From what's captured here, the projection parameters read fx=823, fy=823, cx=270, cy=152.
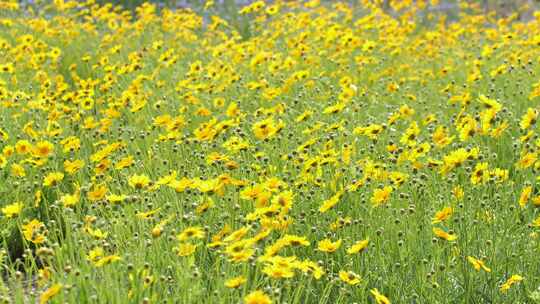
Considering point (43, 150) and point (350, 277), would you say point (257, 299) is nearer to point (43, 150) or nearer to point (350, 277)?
point (350, 277)

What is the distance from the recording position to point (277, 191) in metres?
2.87

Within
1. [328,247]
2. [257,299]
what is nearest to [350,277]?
[328,247]

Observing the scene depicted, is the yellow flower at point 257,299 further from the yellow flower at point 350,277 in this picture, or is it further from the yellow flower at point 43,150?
the yellow flower at point 43,150

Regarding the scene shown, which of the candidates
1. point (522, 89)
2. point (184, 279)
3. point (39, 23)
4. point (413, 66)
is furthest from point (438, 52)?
point (184, 279)

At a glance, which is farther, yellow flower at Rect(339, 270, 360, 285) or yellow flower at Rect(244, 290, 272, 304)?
yellow flower at Rect(339, 270, 360, 285)

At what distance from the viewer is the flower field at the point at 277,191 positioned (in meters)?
2.46

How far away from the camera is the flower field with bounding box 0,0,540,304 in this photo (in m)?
2.46

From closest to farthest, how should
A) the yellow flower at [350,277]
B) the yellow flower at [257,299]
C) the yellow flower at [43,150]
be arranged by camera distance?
the yellow flower at [257,299]
the yellow flower at [350,277]
the yellow flower at [43,150]

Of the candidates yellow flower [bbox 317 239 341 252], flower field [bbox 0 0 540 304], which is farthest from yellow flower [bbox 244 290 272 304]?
yellow flower [bbox 317 239 341 252]

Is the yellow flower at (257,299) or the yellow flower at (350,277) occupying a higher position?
the yellow flower at (257,299)

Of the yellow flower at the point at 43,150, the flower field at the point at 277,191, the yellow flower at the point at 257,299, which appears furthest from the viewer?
the yellow flower at the point at 43,150

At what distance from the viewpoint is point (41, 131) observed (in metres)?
4.16

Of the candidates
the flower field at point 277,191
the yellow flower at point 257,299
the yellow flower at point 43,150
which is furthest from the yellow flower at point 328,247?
the yellow flower at point 43,150

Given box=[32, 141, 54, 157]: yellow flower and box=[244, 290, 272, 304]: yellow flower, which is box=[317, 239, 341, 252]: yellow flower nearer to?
box=[244, 290, 272, 304]: yellow flower
